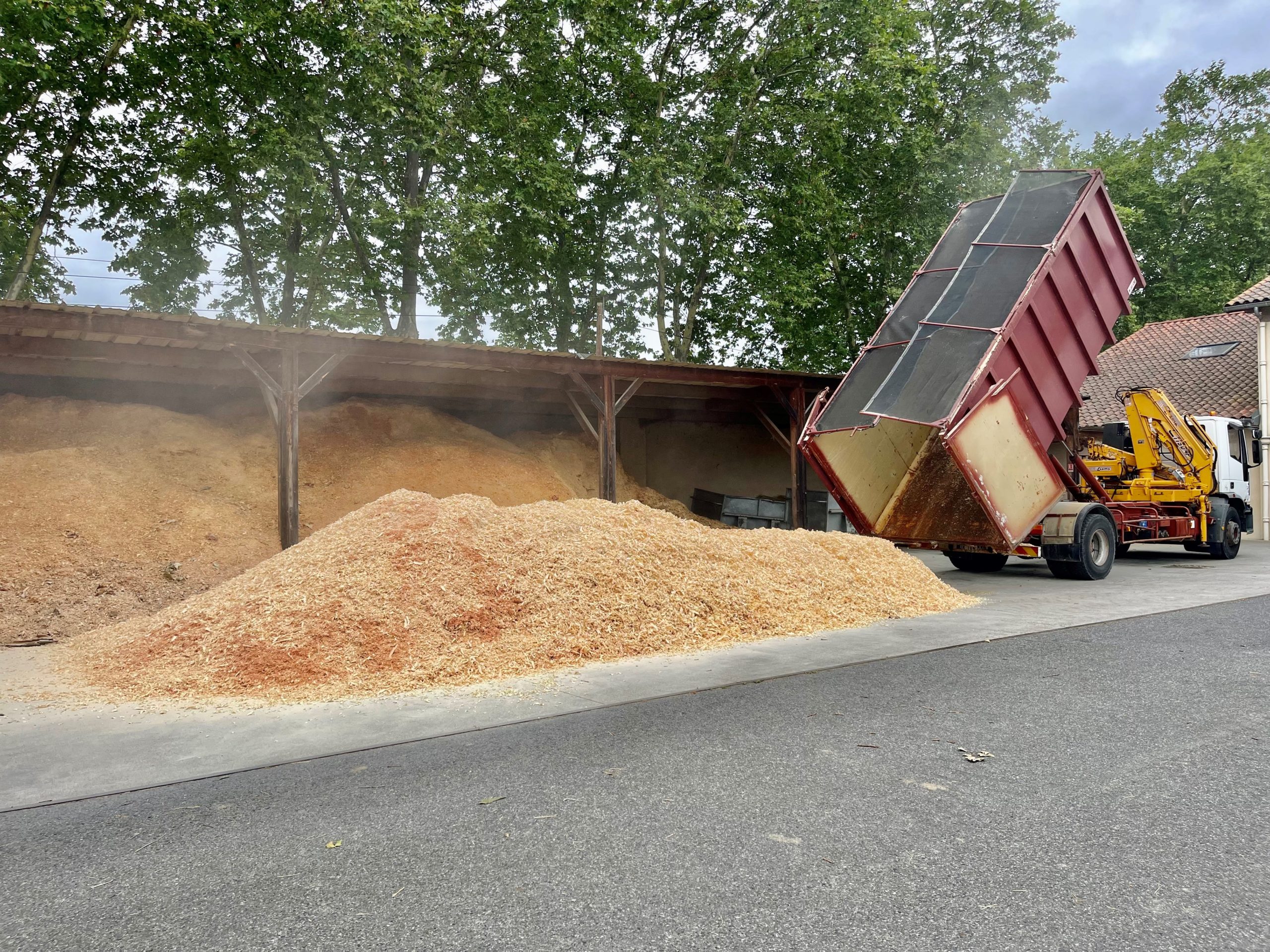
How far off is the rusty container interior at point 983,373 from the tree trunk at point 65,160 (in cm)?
1726

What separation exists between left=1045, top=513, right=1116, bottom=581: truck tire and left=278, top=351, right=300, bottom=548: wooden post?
10.3 metres

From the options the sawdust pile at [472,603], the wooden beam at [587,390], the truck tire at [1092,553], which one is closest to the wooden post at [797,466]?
the wooden beam at [587,390]

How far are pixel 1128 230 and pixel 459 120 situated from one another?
24406 millimetres

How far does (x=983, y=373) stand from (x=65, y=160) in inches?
785

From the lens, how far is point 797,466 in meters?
16.5

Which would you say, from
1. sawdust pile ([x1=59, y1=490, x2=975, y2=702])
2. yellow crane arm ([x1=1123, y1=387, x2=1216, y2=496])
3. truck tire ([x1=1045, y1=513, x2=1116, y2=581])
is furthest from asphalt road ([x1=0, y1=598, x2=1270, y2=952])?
yellow crane arm ([x1=1123, y1=387, x2=1216, y2=496])

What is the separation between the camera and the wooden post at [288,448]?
1085cm

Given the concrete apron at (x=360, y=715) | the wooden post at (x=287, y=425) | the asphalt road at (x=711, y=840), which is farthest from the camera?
the wooden post at (x=287, y=425)

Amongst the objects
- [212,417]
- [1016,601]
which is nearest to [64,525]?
[212,417]

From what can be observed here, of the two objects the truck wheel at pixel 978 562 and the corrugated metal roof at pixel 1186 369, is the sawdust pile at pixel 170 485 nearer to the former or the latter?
the truck wheel at pixel 978 562

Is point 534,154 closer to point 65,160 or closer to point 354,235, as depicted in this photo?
point 354,235

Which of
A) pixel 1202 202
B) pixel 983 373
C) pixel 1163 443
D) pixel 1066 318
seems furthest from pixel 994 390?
pixel 1202 202

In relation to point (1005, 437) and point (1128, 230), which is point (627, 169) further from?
point (1128, 230)

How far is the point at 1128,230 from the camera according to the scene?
30.2m
